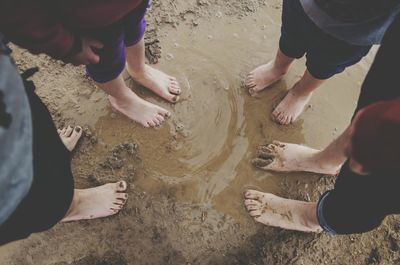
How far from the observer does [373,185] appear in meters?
1.12

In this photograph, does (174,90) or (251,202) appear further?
(174,90)

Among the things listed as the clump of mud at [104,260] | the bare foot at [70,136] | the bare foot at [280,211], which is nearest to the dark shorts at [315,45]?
the bare foot at [280,211]

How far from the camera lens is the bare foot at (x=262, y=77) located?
2096 millimetres

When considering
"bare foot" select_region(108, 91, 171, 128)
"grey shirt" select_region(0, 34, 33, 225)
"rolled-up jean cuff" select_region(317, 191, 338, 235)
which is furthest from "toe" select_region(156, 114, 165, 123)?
"grey shirt" select_region(0, 34, 33, 225)

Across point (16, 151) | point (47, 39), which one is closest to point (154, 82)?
point (47, 39)

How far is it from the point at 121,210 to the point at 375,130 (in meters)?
1.34

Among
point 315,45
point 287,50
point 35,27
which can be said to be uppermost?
point 35,27

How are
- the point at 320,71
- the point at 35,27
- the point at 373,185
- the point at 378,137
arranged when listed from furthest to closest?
1. the point at 320,71
2. the point at 373,185
3. the point at 35,27
4. the point at 378,137

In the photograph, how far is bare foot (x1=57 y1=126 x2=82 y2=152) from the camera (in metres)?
1.95

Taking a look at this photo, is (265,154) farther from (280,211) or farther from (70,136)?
(70,136)

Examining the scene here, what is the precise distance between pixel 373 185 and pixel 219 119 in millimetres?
1065

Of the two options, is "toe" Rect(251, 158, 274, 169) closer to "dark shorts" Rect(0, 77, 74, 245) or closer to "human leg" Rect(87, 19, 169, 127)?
"human leg" Rect(87, 19, 169, 127)

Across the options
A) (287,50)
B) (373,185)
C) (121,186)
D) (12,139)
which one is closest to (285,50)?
(287,50)

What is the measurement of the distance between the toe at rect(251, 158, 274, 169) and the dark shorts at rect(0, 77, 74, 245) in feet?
3.20
